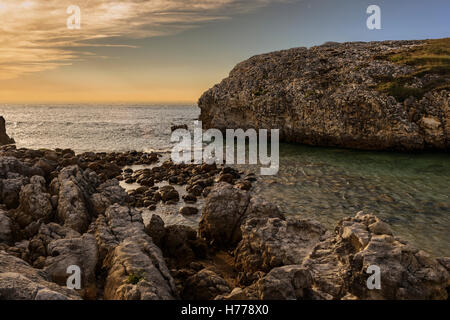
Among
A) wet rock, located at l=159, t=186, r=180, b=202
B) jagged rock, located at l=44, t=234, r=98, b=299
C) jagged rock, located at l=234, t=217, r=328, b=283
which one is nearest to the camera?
jagged rock, located at l=44, t=234, r=98, b=299

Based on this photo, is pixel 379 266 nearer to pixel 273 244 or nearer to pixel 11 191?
pixel 273 244

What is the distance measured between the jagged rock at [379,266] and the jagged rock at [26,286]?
7850 mm

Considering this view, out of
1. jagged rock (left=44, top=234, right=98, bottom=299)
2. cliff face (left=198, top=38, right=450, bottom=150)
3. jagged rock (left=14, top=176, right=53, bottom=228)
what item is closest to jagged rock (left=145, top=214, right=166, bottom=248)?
jagged rock (left=44, top=234, right=98, bottom=299)

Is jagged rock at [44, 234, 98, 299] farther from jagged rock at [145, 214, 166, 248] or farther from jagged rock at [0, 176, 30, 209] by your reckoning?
jagged rock at [0, 176, 30, 209]

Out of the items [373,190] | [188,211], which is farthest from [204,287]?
[373,190]

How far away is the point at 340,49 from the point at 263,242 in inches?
2502

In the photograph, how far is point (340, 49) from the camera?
2598 inches

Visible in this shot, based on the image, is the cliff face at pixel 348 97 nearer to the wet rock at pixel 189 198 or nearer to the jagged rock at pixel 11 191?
the wet rock at pixel 189 198

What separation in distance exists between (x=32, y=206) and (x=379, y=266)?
16.5 meters

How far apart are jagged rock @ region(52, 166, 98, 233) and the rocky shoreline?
61 millimetres

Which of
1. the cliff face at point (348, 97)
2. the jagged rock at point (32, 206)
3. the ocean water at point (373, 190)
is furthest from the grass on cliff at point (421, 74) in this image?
the jagged rock at point (32, 206)

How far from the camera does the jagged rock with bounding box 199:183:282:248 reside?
17.8 meters
